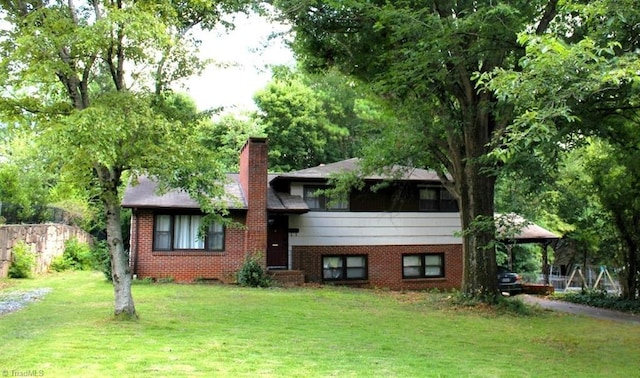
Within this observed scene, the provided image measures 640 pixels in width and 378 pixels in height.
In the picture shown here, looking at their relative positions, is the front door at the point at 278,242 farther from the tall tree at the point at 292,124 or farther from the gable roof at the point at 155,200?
the tall tree at the point at 292,124

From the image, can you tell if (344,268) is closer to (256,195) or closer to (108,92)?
(256,195)

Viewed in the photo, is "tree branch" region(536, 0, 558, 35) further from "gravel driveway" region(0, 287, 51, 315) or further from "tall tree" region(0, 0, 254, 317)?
"gravel driveway" region(0, 287, 51, 315)

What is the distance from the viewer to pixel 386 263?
21.4 metres

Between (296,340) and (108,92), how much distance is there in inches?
206

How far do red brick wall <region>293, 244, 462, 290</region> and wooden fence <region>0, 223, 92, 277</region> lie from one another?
9.56 m

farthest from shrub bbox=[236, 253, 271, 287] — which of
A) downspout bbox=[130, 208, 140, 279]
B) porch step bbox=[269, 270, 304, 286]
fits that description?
downspout bbox=[130, 208, 140, 279]

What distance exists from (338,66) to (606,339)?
9.80 metres

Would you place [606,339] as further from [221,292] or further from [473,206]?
[221,292]

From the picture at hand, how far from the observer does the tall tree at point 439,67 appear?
10.8 m

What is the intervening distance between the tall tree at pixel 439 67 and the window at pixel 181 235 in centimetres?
678

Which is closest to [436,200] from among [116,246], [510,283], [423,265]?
[423,265]

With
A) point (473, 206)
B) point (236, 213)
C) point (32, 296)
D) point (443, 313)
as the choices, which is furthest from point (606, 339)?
point (32, 296)

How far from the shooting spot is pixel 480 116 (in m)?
14.6

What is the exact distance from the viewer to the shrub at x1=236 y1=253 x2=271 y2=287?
1761cm
